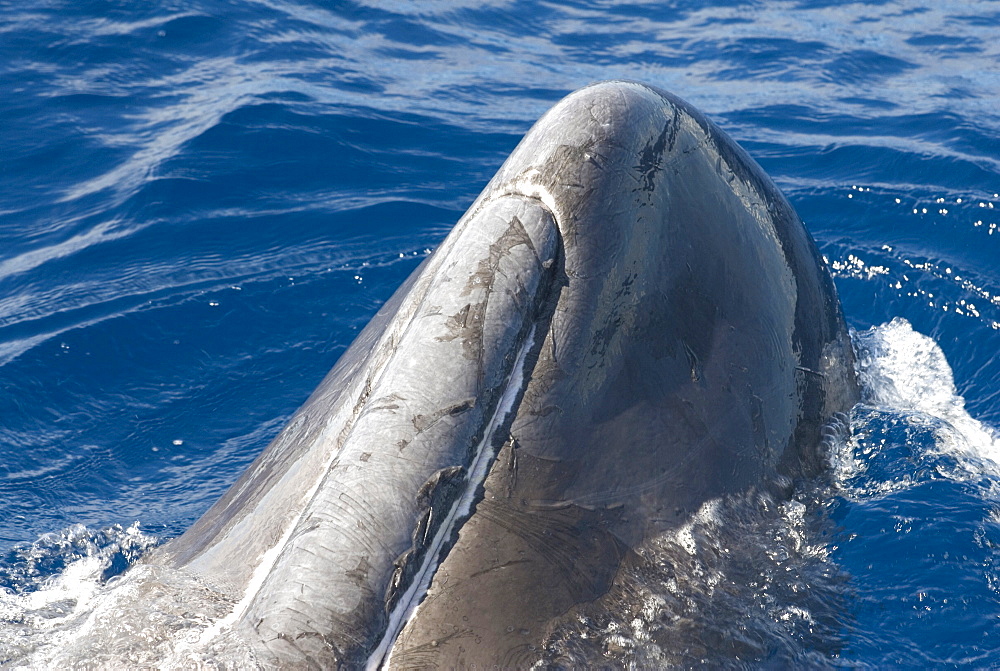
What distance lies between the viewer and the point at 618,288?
2715mm

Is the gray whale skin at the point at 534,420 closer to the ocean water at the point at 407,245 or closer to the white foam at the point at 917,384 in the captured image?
the ocean water at the point at 407,245

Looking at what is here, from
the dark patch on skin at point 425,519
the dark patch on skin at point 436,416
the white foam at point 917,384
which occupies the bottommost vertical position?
the white foam at point 917,384

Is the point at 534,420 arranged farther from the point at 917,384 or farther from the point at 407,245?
the point at 407,245

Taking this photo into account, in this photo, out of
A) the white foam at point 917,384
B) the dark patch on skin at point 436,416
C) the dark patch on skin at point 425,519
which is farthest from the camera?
the white foam at point 917,384

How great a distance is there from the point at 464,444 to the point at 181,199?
7784 mm

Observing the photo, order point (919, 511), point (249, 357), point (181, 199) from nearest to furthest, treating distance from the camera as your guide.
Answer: point (919, 511) < point (249, 357) < point (181, 199)

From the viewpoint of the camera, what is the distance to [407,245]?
8820 millimetres

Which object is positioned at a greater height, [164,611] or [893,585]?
[164,611]

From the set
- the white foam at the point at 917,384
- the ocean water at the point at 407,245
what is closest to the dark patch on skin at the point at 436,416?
the ocean water at the point at 407,245

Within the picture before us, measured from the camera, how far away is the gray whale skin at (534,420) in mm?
2381

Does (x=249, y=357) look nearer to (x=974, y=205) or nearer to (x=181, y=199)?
(x=181, y=199)

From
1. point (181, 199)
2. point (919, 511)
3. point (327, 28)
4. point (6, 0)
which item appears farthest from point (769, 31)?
point (919, 511)

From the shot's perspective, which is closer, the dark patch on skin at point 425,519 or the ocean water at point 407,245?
the dark patch on skin at point 425,519

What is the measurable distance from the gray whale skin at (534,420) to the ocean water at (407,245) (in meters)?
0.24
